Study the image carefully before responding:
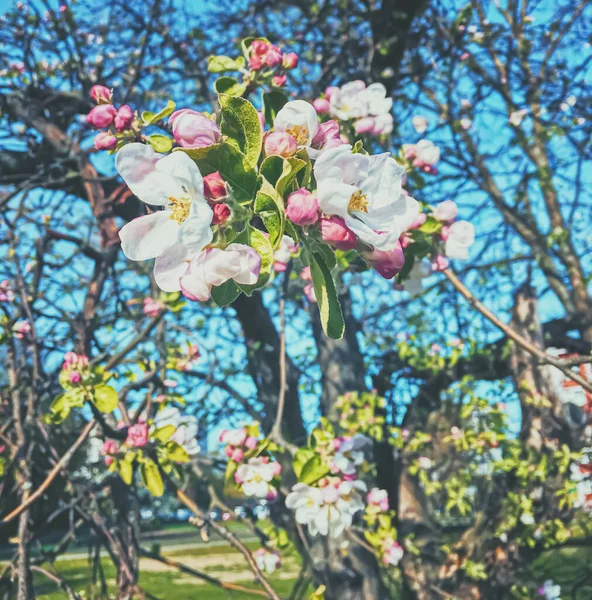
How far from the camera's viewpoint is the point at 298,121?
77cm

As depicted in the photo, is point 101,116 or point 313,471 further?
point 313,471

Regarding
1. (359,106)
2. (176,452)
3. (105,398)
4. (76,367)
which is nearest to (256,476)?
(176,452)

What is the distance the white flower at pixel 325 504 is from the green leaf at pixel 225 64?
1153 millimetres

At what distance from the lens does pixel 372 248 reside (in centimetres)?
76

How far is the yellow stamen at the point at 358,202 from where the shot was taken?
748 millimetres

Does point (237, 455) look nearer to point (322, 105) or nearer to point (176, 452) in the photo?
point (176, 452)

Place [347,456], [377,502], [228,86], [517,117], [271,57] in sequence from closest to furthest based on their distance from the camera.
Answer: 1. [228,86]
2. [271,57]
3. [347,456]
4. [377,502]
5. [517,117]

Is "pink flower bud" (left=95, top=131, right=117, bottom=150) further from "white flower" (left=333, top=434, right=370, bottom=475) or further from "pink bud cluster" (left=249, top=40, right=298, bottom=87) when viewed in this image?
"white flower" (left=333, top=434, right=370, bottom=475)

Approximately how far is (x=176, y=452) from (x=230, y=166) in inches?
48.0

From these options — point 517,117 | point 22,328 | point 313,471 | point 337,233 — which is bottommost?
point 313,471

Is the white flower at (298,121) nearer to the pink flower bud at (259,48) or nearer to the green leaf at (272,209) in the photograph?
the green leaf at (272,209)

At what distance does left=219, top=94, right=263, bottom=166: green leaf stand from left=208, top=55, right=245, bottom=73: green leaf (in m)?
0.87

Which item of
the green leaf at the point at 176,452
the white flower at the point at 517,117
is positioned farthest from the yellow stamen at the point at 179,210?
the white flower at the point at 517,117

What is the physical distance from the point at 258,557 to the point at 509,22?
5339mm
